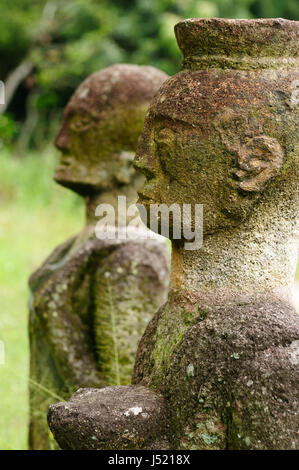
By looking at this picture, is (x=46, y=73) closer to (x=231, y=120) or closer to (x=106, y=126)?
(x=106, y=126)

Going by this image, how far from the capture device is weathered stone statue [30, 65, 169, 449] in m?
3.18

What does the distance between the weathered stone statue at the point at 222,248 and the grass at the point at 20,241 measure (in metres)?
2.43

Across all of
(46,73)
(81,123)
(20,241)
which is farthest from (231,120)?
(46,73)

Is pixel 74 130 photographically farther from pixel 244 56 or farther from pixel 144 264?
pixel 244 56

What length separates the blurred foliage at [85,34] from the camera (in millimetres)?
11844

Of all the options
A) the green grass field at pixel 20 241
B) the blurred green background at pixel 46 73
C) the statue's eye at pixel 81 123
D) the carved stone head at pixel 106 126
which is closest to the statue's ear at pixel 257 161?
the carved stone head at pixel 106 126

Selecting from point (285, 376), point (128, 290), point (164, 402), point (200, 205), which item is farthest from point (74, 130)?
point (285, 376)

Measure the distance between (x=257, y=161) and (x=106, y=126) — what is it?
1586 millimetres

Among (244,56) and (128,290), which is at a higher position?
(244,56)

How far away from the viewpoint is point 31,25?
1436 cm

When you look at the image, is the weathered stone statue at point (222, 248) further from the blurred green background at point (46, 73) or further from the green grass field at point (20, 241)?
the blurred green background at point (46, 73)

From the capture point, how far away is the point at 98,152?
3391 millimetres

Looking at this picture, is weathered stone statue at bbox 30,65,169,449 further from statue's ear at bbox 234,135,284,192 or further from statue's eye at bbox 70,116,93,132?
statue's ear at bbox 234,135,284,192

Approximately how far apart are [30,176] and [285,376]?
10.1 meters
